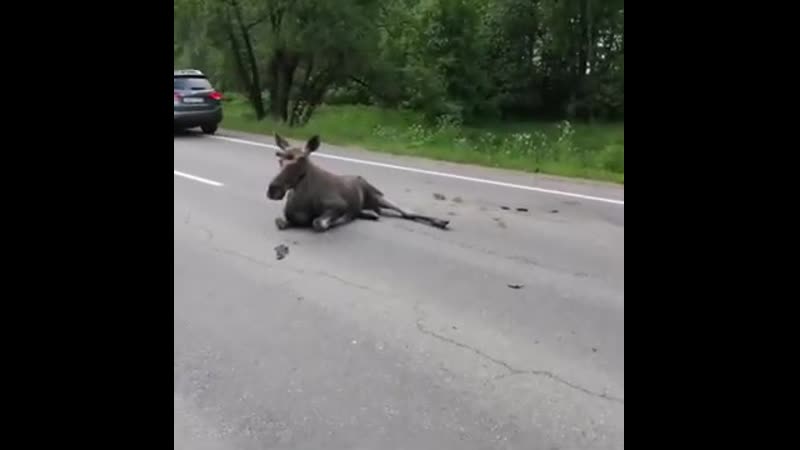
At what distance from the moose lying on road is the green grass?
9.33 feet

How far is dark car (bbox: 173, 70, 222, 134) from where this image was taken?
18.9 meters

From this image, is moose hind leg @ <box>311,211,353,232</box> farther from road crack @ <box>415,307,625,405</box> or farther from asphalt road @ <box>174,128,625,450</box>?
road crack @ <box>415,307,625,405</box>

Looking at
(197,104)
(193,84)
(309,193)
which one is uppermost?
(193,84)

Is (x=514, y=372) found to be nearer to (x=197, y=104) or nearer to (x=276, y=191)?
(x=276, y=191)

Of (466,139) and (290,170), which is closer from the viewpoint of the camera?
(290,170)

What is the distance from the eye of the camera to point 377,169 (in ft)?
43.9

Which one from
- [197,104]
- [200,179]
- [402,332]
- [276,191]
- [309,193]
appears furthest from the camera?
[197,104]

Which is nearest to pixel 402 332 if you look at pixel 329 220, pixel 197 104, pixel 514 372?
pixel 514 372

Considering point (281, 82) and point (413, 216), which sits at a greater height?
point (281, 82)

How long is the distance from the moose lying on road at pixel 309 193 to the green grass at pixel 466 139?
2.84 m

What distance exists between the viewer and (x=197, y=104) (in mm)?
19125

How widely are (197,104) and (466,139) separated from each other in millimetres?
7332
